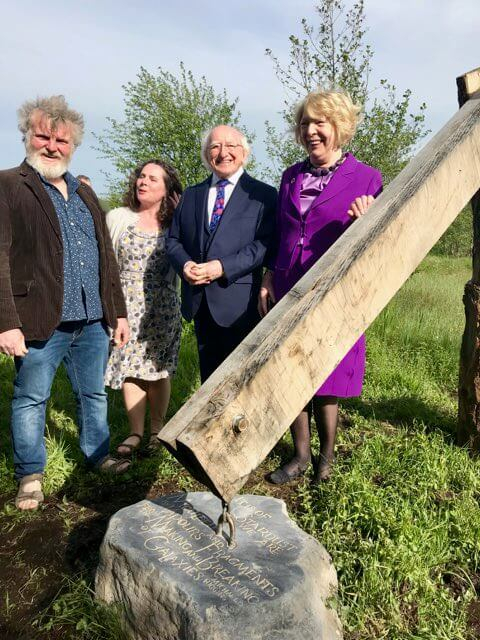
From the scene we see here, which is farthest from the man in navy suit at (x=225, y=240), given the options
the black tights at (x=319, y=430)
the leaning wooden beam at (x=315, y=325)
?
the leaning wooden beam at (x=315, y=325)

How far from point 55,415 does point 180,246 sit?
212cm

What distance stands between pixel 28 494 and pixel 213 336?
58.5 inches

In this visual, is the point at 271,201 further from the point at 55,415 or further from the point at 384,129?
the point at 384,129

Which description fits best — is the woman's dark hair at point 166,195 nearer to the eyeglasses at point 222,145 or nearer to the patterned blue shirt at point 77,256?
the patterned blue shirt at point 77,256

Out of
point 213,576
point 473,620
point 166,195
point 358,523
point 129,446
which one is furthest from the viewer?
point 129,446

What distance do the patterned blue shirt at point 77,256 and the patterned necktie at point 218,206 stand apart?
763mm

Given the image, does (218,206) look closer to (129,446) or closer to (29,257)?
(29,257)

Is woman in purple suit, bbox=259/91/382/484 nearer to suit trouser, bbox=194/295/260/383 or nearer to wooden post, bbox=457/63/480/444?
suit trouser, bbox=194/295/260/383

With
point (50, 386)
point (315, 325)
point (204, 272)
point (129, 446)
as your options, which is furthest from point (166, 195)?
point (315, 325)

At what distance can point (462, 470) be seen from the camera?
3129 millimetres

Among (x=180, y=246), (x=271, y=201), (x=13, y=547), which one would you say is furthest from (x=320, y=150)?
(x=13, y=547)

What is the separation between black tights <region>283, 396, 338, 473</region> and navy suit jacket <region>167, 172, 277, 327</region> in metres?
0.70

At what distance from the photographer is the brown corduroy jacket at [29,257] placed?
2.79 m

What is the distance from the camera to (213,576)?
1944mm
